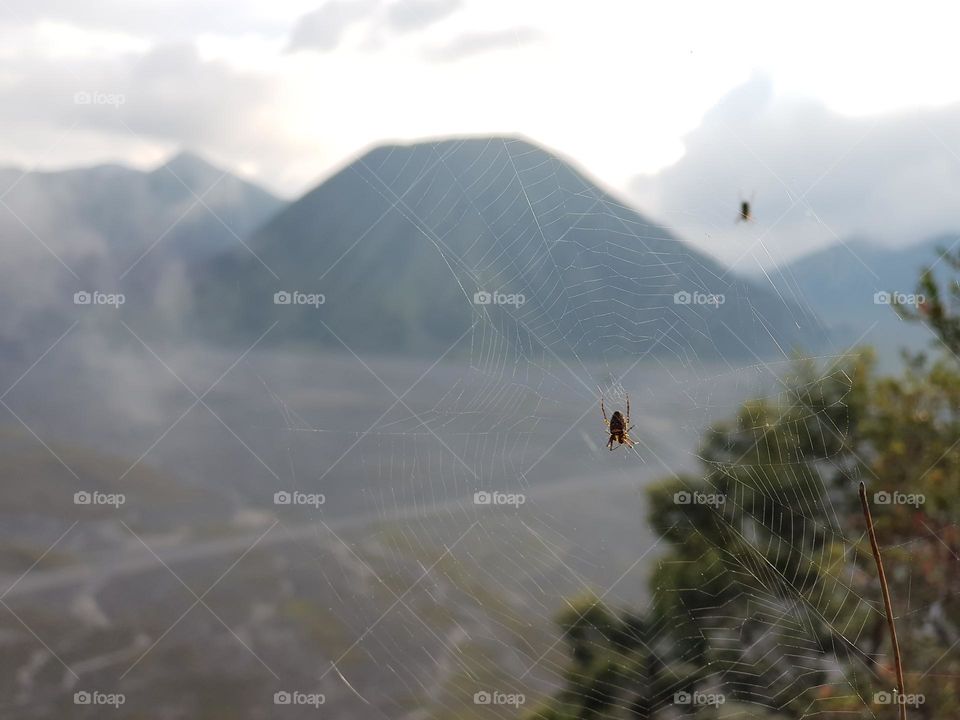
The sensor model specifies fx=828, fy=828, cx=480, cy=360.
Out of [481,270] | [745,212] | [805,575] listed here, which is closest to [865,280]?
[745,212]

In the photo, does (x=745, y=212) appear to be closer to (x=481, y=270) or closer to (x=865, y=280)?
(x=865, y=280)

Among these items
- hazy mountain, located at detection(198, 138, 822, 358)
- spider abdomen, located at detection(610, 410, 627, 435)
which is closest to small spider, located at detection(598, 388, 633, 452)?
spider abdomen, located at detection(610, 410, 627, 435)

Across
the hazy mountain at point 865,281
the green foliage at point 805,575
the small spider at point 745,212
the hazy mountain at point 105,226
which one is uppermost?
the hazy mountain at point 105,226


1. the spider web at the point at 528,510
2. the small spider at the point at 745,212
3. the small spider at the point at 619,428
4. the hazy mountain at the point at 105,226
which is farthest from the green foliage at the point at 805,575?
the hazy mountain at the point at 105,226

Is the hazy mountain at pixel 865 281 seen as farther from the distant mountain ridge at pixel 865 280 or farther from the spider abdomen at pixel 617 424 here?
the spider abdomen at pixel 617 424

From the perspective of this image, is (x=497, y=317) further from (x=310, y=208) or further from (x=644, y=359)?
(x=310, y=208)
